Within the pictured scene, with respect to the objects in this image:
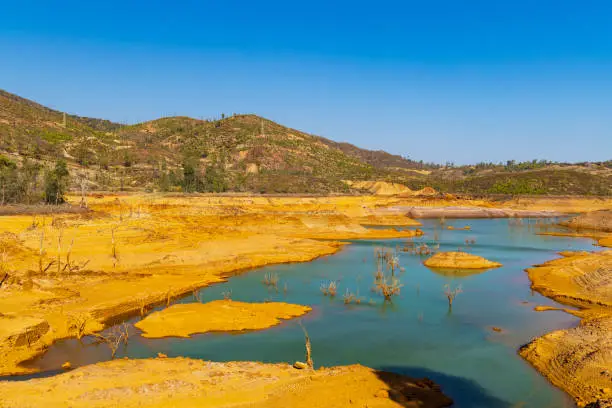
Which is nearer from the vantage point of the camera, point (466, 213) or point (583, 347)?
point (583, 347)

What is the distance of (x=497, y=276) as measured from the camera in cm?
3003

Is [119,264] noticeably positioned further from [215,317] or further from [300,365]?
[300,365]

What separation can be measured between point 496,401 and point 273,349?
7.15 metres

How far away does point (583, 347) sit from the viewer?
1470 cm

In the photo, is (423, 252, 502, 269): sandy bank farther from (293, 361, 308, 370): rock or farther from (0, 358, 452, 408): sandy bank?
(293, 361, 308, 370): rock

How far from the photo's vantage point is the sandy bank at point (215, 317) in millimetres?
17453

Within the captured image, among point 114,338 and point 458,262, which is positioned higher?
point 458,262

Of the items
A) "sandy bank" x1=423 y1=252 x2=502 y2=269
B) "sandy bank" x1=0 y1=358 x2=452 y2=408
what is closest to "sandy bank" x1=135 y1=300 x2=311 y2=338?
"sandy bank" x1=0 y1=358 x2=452 y2=408

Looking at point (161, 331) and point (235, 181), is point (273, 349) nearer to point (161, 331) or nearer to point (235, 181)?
point (161, 331)

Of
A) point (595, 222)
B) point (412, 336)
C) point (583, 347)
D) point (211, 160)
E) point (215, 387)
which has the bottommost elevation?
point (412, 336)

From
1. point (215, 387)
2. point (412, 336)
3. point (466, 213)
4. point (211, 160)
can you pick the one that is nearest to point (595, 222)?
point (466, 213)

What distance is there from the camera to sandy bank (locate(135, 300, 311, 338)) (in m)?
17.5

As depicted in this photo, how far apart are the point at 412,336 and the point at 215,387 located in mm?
9018

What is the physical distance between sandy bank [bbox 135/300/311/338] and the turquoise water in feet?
1.82
